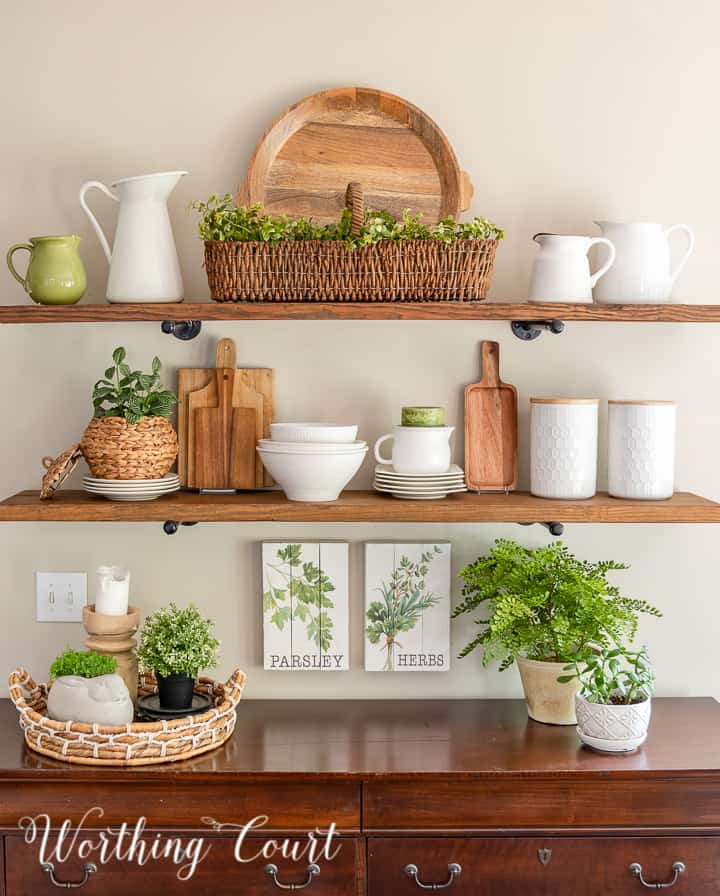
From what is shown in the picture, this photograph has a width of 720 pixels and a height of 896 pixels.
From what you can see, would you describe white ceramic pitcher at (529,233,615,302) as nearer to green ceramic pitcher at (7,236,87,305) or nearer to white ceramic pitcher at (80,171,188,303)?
white ceramic pitcher at (80,171,188,303)

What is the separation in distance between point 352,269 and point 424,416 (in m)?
0.32

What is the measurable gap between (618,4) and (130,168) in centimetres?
108

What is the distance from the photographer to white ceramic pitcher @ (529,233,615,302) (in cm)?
202

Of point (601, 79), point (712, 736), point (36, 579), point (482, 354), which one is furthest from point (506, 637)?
point (601, 79)

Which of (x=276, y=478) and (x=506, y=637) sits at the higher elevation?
(x=276, y=478)

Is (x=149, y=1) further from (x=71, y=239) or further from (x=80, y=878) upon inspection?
(x=80, y=878)

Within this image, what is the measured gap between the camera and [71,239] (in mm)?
1996

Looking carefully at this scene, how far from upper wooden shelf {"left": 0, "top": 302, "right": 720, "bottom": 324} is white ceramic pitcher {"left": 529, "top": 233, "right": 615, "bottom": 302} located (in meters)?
0.04

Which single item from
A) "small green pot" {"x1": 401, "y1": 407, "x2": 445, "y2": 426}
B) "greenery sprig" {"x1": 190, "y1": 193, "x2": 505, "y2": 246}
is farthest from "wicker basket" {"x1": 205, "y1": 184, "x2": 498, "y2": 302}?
"small green pot" {"x1": 401, "y1": 407, "x2": 445, "y2": 426}

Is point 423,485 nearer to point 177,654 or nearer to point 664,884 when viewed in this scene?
point 177,654

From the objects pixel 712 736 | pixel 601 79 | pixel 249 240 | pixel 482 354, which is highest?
pixel 601 79

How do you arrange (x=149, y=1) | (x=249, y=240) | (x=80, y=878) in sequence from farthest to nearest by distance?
1. (x=149, y=1)
2. (x=249, y=240)
3. (x=80, y=878)

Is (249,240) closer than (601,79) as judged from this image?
Yes

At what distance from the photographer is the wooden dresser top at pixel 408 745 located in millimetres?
1819
